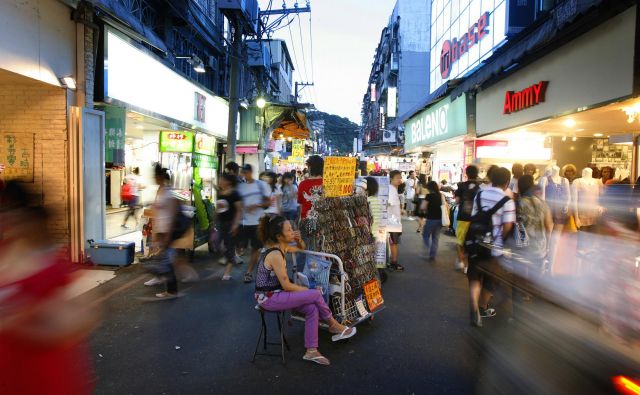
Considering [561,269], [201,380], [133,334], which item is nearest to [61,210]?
[133,334]

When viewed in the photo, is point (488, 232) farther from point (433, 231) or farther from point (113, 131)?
point (113, 131)

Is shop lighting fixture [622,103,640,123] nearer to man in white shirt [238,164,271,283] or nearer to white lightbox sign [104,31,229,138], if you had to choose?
man in white shirt [238,164,271,283]

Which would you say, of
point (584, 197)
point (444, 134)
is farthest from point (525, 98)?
point (444, 134)

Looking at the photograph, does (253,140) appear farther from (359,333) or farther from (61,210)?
(359,333)

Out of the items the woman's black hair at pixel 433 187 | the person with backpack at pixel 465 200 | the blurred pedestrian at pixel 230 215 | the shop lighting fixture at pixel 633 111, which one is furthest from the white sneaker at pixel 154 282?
the shop lighting fixture at pixel 633 111

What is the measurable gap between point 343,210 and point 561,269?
4650mm

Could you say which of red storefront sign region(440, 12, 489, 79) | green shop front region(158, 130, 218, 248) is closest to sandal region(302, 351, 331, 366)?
green shop front region(158, 130, 218, 248)

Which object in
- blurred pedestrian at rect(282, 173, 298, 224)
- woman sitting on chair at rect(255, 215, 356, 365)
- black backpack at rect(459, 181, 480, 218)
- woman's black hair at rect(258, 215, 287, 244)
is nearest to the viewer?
woman sitting on chair at rect(255, 215, 356, 365)

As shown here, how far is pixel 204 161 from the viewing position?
33.7ft

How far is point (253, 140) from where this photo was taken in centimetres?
2122

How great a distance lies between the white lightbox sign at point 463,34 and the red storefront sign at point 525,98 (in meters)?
4.38

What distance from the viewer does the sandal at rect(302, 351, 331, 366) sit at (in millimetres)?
4371

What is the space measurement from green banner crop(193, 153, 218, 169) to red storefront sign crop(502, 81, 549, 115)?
716 centimetres

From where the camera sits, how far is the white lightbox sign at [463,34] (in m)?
15.1
